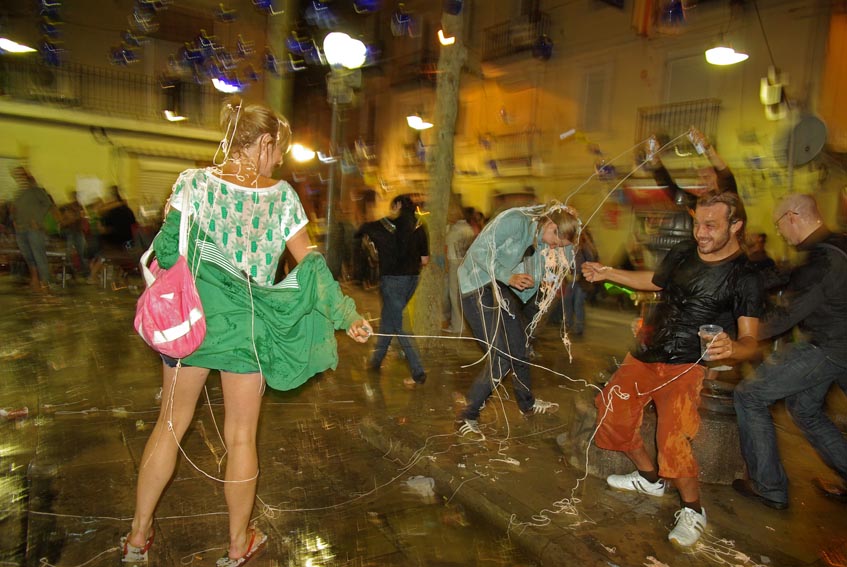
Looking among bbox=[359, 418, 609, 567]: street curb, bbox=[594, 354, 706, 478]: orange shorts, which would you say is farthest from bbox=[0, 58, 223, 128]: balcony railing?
bbox=[594, 354, 706, 478]: orange shorts

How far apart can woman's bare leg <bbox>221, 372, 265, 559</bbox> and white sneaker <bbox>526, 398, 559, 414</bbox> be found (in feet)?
9.92

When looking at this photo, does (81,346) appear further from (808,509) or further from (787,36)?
(787,36)

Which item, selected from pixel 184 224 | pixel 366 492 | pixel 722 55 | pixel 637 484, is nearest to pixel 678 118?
pixel 722 55

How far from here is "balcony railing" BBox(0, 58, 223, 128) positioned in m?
18.2

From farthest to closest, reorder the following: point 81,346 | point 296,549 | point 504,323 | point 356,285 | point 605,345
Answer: point 356,285 → point 605,345 → point 81,346 → point 504,323 → point 296,549

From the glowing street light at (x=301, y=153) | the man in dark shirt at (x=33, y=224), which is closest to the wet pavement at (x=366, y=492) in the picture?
the man in dark shirt at (x=33, y=224)

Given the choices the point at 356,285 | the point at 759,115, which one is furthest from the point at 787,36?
the point at 356,285

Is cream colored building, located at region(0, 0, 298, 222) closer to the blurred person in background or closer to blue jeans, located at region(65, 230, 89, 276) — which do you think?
blue jeans, located at region(65, 230, 89, 276)

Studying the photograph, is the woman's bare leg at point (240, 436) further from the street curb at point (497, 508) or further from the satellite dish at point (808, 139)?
the satellite dish at point (808, 139)

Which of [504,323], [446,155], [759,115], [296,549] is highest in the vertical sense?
[759,115]

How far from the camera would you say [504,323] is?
4434mm

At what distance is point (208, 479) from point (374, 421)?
4.77ft

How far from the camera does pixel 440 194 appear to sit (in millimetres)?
8109

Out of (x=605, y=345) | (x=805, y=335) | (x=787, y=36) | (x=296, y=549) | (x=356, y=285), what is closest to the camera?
(x=296, y=549)
